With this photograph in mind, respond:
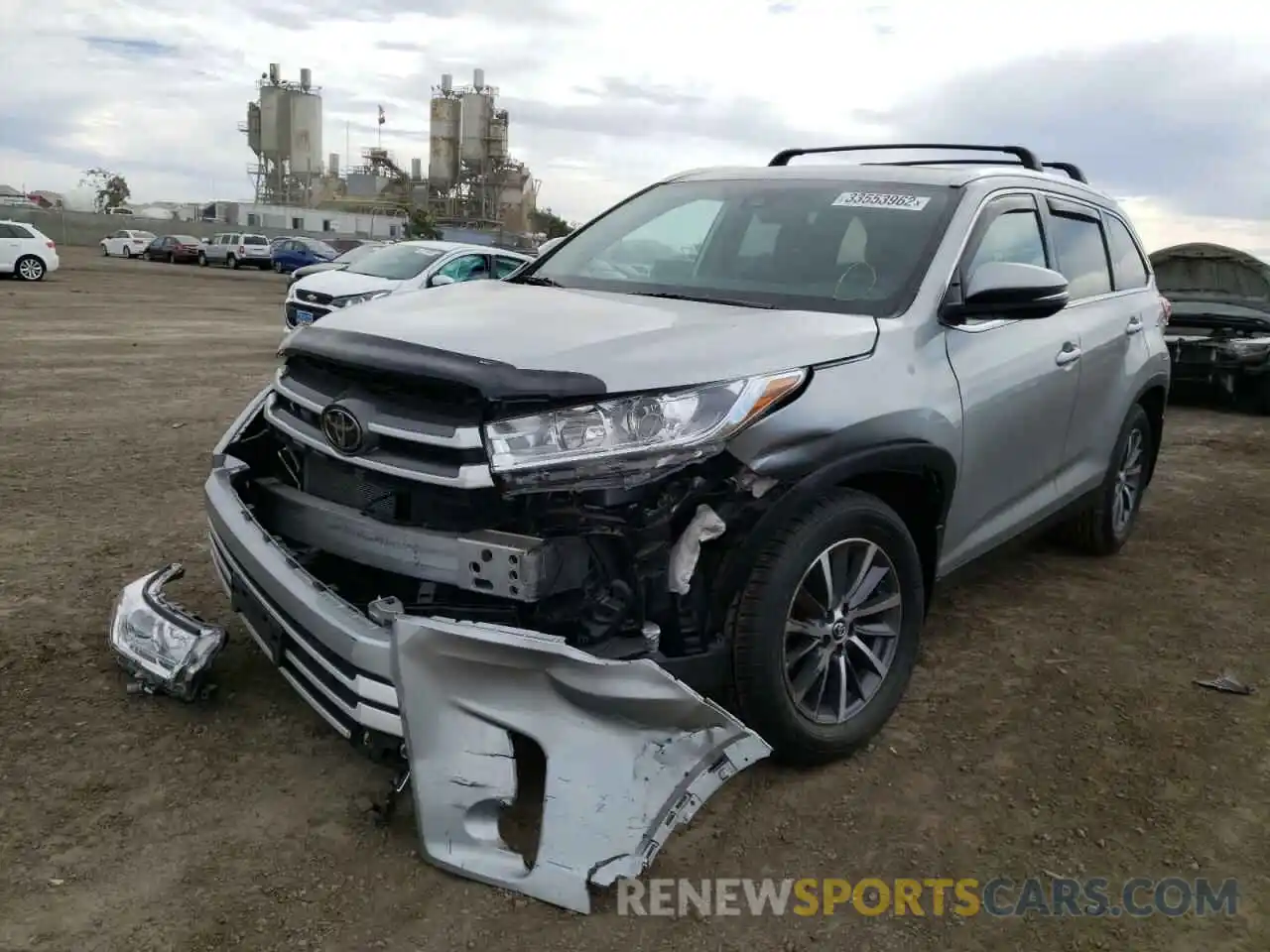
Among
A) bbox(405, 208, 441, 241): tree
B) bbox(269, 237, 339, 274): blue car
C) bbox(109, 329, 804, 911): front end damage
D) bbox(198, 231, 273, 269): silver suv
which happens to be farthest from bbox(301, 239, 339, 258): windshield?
bbox(109, 329, 804, 911): front end damage

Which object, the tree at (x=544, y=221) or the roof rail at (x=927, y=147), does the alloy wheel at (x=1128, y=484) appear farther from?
the tree at (x=544, y=221)

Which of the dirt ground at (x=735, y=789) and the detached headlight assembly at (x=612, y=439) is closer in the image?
the dirt ground at (x=735, y=789)

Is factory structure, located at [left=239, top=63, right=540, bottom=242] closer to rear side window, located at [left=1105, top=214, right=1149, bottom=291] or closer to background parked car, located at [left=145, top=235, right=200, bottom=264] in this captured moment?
background parked car, located at [left=145, top=235, right=200, bottom=264]

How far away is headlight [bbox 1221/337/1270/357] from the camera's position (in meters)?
10.4

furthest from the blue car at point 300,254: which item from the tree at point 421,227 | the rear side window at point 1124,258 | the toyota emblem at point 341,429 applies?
the toyota emblem at point 341,429

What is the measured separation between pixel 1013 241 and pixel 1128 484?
204 centimetres

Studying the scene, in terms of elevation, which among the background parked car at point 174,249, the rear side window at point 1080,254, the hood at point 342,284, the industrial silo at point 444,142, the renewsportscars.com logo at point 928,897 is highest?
the industrial silo at point 444,142

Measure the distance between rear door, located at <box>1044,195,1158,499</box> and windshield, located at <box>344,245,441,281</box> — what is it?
10.2m

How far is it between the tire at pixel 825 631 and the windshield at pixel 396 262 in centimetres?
1141

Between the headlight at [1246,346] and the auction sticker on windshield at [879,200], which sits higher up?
the auction sticker on windshield at [879,200]

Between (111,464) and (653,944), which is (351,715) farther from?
(111,464)

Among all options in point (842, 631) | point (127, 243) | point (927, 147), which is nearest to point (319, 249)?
point (127, 243)

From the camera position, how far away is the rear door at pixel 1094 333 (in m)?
4.40

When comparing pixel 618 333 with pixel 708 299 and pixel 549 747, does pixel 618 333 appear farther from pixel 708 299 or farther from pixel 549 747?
pixel 549 747
